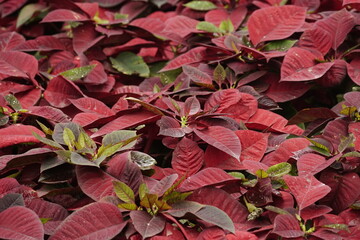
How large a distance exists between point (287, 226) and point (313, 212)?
0.24 ft

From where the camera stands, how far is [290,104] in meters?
1.58

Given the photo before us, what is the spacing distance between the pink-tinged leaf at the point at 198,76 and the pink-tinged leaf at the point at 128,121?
22 cm

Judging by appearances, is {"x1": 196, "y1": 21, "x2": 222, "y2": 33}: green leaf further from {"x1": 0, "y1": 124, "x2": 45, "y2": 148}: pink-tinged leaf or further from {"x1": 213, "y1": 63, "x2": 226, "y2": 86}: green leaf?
{"x1": 0, "y1": 124, "x2": 45, "y2": 148}: pink-tinged leaf

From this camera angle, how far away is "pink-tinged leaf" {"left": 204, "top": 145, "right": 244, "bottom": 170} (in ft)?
3.86

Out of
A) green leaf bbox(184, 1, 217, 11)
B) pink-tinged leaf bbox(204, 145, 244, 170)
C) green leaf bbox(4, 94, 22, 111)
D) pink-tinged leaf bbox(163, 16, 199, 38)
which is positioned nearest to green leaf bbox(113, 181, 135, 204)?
pink-tinged leaf bbox(204, 145, 244, 170)

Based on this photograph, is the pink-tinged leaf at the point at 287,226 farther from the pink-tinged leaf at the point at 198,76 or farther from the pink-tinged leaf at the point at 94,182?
the pink-tinged leaf at the point at 198,76

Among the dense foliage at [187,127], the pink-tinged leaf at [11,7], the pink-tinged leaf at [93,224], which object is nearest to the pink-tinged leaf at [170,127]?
the dense foliage at [187,127]

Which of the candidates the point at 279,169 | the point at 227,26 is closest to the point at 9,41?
the point at 227,26

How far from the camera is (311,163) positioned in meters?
1.15

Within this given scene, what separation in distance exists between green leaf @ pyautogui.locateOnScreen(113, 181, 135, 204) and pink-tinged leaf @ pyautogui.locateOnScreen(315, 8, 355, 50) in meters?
0.76

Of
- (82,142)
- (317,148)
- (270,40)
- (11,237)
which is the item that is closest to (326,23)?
(270,40)

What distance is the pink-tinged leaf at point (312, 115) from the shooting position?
1355mm

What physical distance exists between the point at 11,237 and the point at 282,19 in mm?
985

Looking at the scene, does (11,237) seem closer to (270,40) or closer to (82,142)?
(82,142)
